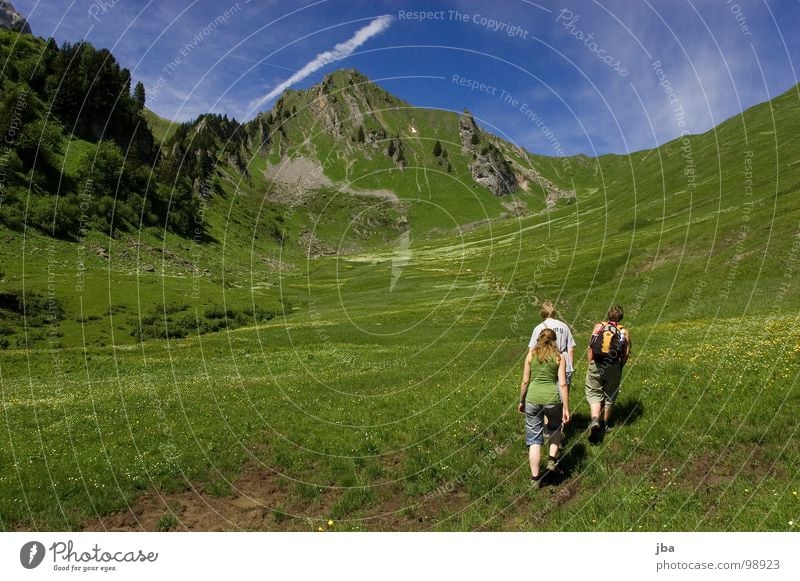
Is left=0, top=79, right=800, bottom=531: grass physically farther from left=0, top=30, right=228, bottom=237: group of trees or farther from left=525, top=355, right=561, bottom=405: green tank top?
left=0, top=30, right=228, bottom=237: group of trees

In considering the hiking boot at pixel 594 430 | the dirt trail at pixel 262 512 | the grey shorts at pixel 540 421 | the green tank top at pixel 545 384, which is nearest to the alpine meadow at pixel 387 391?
the dirt trail at pixel 262 512

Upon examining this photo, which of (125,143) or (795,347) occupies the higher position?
(125,143)

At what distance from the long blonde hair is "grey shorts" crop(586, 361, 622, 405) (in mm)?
2307

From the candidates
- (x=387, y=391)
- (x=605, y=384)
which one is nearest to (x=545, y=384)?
(x=605, y=384)

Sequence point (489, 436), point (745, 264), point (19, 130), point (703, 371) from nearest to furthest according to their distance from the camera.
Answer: point (489, 436), point (703, 371), point (745, 264), point (19, 130)

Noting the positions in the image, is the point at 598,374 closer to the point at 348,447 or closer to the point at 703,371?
the point at 703,371

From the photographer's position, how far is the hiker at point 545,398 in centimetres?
1099

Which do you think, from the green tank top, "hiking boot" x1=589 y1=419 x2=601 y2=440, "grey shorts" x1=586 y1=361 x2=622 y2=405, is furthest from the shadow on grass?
the green tank top

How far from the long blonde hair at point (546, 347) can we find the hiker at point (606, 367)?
1.94 m

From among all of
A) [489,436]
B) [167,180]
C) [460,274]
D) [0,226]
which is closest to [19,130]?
[0,226]

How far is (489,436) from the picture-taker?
45.8ft

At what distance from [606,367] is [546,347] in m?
2.57

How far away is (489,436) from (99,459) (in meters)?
11.5

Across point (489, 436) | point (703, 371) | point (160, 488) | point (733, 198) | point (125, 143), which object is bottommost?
point (160, 488)
